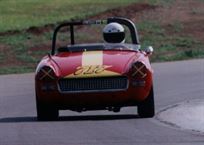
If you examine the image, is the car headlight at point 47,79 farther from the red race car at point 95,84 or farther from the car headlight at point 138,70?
the car headlight at point 138,70

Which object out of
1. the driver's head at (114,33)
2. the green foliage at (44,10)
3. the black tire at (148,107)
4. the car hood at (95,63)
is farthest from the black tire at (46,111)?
the green foliage at (44,10)

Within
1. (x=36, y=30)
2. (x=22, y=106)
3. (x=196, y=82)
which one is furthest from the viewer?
(x=36, y=30)

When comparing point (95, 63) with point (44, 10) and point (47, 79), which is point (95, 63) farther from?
point (44, 10)

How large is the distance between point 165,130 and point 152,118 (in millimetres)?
1538

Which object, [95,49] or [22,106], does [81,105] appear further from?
[22,106]

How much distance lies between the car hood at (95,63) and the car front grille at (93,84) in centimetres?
7

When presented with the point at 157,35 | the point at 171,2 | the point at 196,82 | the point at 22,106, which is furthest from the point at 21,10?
the point at 22,106

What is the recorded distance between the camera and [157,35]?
38.9 metres

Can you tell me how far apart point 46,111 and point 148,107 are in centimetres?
152

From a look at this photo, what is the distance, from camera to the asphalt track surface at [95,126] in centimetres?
1304

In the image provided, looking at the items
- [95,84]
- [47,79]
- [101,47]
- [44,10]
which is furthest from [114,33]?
[44,10]

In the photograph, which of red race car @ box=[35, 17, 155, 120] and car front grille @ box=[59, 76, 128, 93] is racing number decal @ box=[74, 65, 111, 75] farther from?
car front grille @ box=[59, 76, 128, 93]

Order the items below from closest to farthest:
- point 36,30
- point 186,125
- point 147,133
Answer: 1. point 147,133
2. point 186,125
3. point 36,30

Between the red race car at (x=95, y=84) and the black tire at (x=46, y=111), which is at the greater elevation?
the red race car at (x=95, y=84)
